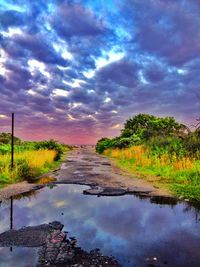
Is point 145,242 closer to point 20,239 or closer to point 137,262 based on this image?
point 137,262

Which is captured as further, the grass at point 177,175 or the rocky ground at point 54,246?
the grass at point 177,175

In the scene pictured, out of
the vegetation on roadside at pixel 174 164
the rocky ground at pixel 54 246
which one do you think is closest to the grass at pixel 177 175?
the vegetation on roadside at pixel 174 164

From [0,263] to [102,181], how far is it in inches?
446

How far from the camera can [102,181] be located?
663 inches

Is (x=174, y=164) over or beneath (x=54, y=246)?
over

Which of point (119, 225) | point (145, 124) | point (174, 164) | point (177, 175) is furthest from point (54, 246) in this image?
point (145, 124)

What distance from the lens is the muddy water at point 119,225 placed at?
20.0 ft

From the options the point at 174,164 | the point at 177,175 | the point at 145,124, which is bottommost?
the point at 177,175

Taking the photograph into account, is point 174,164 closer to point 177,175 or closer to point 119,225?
point 177,175

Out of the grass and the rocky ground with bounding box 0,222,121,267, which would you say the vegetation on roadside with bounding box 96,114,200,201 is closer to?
the grass

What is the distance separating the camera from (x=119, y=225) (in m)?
8.33

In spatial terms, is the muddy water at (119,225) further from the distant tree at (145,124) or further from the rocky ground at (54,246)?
the distant tree at (145,124)

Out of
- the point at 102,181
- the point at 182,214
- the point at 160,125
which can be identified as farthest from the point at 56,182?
the point at 160,125

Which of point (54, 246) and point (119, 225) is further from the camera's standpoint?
point (119, 225)
